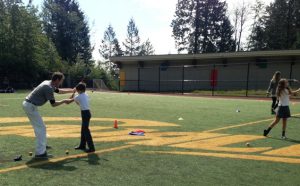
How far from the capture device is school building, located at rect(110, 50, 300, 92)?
36.0 meters

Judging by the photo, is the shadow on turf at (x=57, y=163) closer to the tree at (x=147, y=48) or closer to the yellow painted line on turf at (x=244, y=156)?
the yellow painted line on turf at (x=244, y=156)

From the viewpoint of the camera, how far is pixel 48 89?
26.1 ft

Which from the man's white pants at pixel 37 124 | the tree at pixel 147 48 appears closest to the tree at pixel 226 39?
the tree at pixel 147 48

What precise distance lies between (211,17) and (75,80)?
92.9 feet

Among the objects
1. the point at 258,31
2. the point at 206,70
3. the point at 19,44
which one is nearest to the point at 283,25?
the point at 258,31

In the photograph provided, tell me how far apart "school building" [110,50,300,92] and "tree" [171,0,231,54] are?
27448 mm

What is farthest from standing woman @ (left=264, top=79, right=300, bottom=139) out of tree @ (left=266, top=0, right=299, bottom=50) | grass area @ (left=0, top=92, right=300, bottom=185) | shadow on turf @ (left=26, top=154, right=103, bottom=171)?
tree @ (left=266, top=0, right=299, bottom=50)

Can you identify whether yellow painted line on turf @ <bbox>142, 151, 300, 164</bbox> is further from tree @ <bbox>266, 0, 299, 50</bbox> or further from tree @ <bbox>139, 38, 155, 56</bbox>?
tree @ <bbox>139, 38, 155, 56</bbox>

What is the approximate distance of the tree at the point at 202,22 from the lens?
71.7 metres

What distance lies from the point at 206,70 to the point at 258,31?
31.5 meters

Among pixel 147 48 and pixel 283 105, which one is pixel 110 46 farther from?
pixel 283 105

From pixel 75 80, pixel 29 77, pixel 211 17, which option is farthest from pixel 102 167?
pixel 211 17

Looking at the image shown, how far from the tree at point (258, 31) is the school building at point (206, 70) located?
92.1ft

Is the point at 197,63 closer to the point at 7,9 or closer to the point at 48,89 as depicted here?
the point at 7,9
